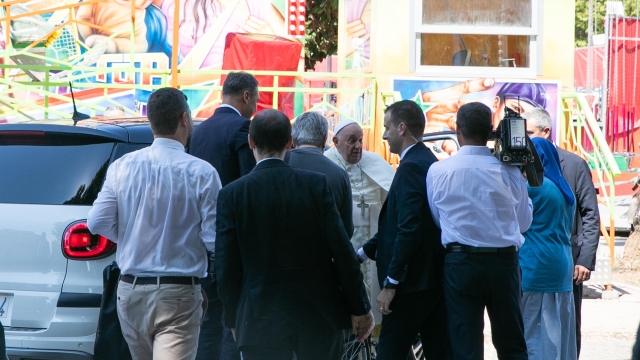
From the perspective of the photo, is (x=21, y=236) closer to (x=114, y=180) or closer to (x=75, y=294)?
(x=75, y=294)

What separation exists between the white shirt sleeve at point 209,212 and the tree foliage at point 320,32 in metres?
18.8

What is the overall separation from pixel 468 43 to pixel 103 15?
9190 mm

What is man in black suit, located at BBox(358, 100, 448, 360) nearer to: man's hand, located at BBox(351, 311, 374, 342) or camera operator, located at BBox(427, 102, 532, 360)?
camera operator, located at BBox(427, 102, 532, 360)

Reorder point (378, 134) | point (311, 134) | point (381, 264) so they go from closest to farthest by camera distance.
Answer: point (381, 264), point (311, 134), point (378, 134)

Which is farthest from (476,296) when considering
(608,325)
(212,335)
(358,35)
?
(358,35)

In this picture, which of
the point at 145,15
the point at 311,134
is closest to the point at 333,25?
the point at 145,15

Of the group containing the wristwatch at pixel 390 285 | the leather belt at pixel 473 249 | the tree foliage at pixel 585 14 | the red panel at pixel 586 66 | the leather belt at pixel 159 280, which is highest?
the tree foliage at pixel 585 14

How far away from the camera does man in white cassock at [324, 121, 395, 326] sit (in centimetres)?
576

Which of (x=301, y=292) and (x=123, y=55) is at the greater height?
(x=123, y=55)

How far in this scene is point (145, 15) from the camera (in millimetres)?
18031

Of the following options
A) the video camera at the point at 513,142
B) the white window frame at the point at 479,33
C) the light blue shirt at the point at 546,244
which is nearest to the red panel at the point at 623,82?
the white window frame at the point at 479,33

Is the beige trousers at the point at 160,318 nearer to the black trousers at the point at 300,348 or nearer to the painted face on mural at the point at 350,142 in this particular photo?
the black trousers at the point at 300,348

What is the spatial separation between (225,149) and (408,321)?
1.46 meters

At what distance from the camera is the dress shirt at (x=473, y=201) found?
4.63m
